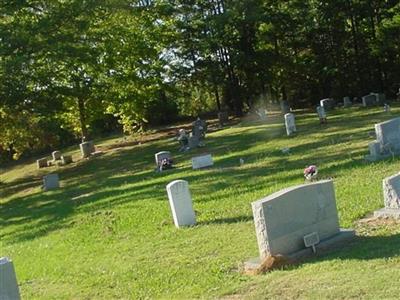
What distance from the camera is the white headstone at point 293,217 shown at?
778cm

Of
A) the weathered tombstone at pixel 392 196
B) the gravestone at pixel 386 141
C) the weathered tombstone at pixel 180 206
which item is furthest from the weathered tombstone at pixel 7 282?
the gravestone at pixel 386 141

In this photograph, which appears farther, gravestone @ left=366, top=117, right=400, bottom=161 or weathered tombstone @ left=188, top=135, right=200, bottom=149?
weathered tombstone @ left=188, top=135, right=200, bottom=149

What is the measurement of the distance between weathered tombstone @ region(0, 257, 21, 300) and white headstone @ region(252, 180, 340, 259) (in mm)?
3152

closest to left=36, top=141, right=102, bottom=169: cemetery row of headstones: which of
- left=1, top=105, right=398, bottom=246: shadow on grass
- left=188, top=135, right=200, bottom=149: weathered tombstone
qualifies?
left=1, top=105, right=398, bottom=246: shadow on grass

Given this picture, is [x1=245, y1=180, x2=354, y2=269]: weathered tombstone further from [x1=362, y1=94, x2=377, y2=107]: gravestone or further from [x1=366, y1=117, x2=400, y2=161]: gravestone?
[x1=362, y1=94, x2=377, y2=107]: gravestone

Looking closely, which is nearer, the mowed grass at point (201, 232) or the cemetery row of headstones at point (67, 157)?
the mowed grass at point (201, 232)

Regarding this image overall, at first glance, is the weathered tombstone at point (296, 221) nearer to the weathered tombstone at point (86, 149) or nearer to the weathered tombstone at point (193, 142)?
the weathered tombstone at point (193, 142)

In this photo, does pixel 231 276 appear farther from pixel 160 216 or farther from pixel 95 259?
pixel 160 216

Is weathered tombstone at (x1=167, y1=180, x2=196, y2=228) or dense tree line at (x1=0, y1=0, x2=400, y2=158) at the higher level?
dense tree line at (x1=0, y1=0, x2=400, y2=158)

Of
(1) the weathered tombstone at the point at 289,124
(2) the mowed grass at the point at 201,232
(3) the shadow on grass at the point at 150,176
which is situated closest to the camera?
(2) the mowed grass at the point at 201,232

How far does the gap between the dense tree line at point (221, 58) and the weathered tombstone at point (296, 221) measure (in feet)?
76.1

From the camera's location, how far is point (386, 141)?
1464 centimetres

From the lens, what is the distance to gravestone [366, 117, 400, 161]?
14609mm

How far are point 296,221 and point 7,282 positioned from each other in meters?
3.82
